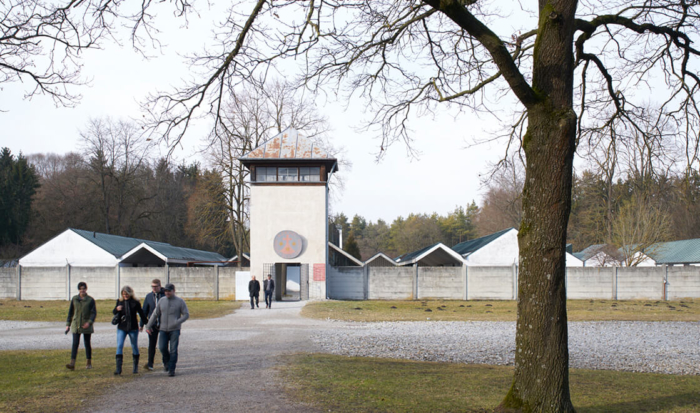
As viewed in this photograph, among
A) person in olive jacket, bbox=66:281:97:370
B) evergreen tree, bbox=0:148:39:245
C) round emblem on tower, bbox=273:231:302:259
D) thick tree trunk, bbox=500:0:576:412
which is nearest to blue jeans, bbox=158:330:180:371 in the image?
person in olive jacket, bbox=66:281:97:370

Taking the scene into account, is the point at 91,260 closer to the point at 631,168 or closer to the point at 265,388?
the point at 265,388

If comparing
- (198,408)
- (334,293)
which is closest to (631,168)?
(198,408)

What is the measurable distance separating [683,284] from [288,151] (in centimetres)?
→ 2511

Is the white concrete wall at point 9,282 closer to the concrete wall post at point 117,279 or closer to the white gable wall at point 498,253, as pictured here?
the concrete wall post at point 117,279

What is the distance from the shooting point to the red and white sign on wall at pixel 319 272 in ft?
98.1

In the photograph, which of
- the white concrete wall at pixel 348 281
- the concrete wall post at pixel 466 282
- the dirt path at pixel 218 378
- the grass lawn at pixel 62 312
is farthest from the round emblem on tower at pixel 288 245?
the dirt path at pixel 218 378

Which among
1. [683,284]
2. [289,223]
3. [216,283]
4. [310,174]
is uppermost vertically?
[310,174]

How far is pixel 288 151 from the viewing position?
30359 millimetres

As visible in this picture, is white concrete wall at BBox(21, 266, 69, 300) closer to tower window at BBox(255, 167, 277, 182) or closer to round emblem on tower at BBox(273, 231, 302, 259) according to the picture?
tower window at BBox(255, 167, 277, 182)

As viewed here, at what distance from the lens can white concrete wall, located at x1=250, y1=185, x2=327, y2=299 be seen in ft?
97.5

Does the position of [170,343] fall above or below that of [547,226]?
below

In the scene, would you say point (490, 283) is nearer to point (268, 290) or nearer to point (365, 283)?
point (365, 283)

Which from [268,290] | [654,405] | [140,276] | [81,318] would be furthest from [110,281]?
[654,405]

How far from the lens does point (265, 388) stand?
8.43 metres
